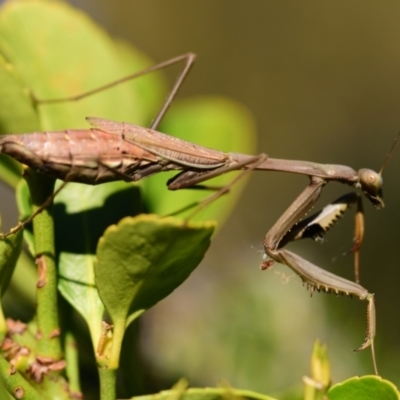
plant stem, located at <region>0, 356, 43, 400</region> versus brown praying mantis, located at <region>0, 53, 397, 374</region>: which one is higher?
brown praying mantis, located at <region>0, 53, 397, 374</region>

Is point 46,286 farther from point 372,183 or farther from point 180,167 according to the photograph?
point 372,183

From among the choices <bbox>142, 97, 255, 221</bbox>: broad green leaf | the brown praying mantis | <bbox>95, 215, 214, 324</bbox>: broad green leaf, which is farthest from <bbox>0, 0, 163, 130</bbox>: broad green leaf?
<bbox>95, 215, 214, 324</bbox>: broad green leaf

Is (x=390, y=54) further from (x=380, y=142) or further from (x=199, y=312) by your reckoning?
(x=199, y=312)

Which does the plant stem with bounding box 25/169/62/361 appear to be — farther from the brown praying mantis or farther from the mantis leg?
the mantis leg

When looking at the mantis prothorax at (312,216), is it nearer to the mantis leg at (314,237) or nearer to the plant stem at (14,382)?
the mantis leg at (314,237)

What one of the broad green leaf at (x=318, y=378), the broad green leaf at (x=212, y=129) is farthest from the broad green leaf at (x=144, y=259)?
the broad green leaf at (x=212, y=129)

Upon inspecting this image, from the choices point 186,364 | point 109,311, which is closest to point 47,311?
point 109,311

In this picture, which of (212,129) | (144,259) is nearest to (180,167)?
(212,129)
